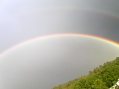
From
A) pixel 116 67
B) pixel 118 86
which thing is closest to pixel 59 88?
pixel 116 67

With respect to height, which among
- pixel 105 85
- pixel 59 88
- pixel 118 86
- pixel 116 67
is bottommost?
pixel 118 86

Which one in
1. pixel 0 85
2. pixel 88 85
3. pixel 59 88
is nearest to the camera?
pixel 88 85

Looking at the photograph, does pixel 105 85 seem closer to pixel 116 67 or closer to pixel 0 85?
pixel 116 67

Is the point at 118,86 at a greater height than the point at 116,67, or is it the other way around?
the point at 116,67

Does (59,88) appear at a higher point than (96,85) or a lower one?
higher

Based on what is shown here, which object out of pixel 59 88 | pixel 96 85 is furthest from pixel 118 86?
pixel 59 88

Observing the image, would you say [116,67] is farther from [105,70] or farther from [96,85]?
[96,85]

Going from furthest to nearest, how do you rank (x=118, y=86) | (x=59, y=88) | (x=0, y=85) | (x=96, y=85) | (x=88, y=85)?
(x=0, y=85)
(x=59, y=88)
(x=88, y=85)
(x=96, y=85)
(x=118, y=86)

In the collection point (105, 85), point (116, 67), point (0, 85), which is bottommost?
point (105, 85)

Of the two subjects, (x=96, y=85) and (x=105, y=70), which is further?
(x=105, y=70)
